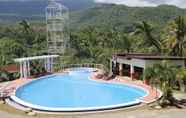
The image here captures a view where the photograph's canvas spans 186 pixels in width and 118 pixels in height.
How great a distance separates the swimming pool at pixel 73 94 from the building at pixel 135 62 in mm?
2028

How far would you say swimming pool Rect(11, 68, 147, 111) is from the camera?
21062 millimetres

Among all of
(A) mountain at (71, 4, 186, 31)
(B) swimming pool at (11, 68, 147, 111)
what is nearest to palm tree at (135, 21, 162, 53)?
(B) swimming pool at (11, 68, 147, 111)

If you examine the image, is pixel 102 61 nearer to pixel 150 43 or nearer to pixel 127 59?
pixel 150 43

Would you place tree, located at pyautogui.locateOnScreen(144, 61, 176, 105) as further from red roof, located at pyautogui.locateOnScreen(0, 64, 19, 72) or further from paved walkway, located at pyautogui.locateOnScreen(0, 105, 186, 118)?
red roof, located at pyautogui.locateOnScreen(0, 64, 19, 72)

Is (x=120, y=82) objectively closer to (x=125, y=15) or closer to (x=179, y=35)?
(x=179, y=35)

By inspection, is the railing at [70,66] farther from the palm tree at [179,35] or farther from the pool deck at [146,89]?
the palm tree at [179,35]

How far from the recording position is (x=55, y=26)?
3884 centimetres

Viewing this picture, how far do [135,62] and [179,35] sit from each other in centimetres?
506

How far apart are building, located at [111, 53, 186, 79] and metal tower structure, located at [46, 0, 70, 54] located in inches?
376

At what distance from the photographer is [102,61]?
37.3 metres

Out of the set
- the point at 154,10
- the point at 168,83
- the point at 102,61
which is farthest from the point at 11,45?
the point at 154,10

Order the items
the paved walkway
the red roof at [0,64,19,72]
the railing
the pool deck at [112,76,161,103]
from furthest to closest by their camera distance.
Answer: the railing, the red roof at [0,64,19,72], the pool deck at [112,76,161,103], the paved walkway

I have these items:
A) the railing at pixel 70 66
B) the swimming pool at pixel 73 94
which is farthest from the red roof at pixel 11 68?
the railing at pixel 70 66

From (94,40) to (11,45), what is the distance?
11.6 meters
